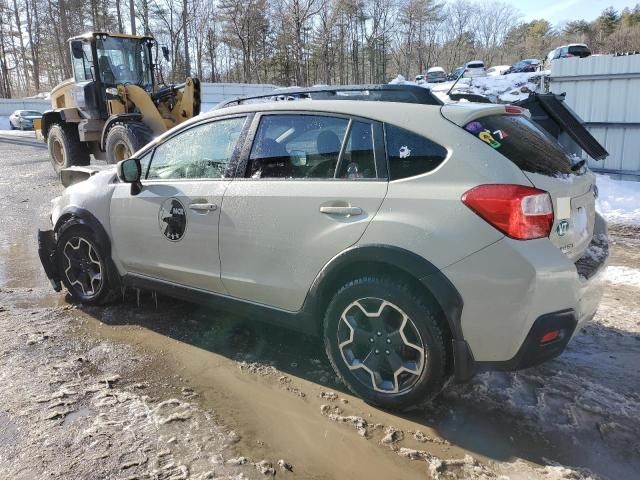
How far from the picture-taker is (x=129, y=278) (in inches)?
172

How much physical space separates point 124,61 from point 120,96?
953 millimetres

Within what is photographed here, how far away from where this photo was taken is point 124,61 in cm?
1163

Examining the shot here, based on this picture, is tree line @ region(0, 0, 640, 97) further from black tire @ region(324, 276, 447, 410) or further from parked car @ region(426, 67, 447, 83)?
black tire @ region(324, 276, 447, 410)

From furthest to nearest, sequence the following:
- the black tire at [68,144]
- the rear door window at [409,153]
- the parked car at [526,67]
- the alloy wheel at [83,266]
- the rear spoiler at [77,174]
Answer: the parked car at [526,67]
the black tire at [68,144]
the rear spoiler at [77,174]
the alloy wheel at [83,266]
the rear door window at [409,153]

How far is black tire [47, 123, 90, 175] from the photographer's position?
42.2ft

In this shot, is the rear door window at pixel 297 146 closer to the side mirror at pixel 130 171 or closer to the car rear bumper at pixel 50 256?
the side mirror at pixel 130 171

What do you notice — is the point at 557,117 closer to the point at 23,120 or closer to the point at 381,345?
the point at 381,345

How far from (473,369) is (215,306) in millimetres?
1875

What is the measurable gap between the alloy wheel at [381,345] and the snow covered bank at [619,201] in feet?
18.5

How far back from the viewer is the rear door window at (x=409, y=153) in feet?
9.42

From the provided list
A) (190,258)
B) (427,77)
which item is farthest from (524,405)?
(427,77)

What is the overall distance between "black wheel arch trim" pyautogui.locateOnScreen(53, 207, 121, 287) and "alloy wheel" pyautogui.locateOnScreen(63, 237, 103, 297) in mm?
122

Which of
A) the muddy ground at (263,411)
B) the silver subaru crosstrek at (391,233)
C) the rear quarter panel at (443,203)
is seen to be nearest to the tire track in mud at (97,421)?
the muddy ground at (263,411)

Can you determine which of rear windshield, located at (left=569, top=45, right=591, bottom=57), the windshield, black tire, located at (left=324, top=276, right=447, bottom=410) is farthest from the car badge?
rear windshield, located at (left=569, top=45, right=591, bottom=57)
